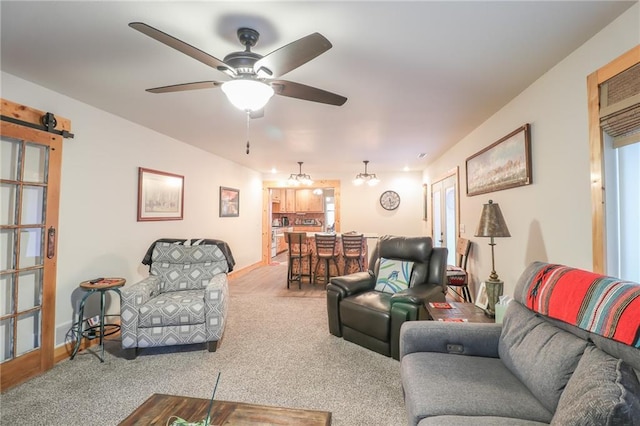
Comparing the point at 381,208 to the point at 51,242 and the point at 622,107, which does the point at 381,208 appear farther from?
the point at 51,242

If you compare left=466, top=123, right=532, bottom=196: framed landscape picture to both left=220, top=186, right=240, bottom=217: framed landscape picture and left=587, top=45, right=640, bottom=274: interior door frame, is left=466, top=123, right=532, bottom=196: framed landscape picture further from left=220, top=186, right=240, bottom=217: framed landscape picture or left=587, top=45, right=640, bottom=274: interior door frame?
left=220, top=186, right=240, bottom=217: framed landscape picture

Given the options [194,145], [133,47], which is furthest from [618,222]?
[194,145]

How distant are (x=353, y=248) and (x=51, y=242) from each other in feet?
12.2

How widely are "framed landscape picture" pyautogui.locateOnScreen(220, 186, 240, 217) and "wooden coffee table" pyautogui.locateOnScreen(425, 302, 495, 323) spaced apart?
430 centimetres

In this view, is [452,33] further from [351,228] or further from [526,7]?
[351,228]

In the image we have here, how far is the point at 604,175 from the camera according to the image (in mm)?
1696

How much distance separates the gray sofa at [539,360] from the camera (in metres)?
0.93

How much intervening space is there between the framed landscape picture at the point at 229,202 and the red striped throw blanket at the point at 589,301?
5.00 metres

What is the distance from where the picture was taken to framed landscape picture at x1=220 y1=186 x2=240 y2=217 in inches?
219

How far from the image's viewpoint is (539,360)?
4.42 ft

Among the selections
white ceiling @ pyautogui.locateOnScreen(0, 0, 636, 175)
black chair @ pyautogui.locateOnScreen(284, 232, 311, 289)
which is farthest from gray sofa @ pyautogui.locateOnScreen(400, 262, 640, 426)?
black chair @ pyautogui.locateOnScreen(284, 232, 311, 289)

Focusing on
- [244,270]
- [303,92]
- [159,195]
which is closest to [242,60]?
[303,92]

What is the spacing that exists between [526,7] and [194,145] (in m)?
4.34

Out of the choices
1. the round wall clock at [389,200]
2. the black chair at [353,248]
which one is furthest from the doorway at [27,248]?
the round wall clock at [389,200]
